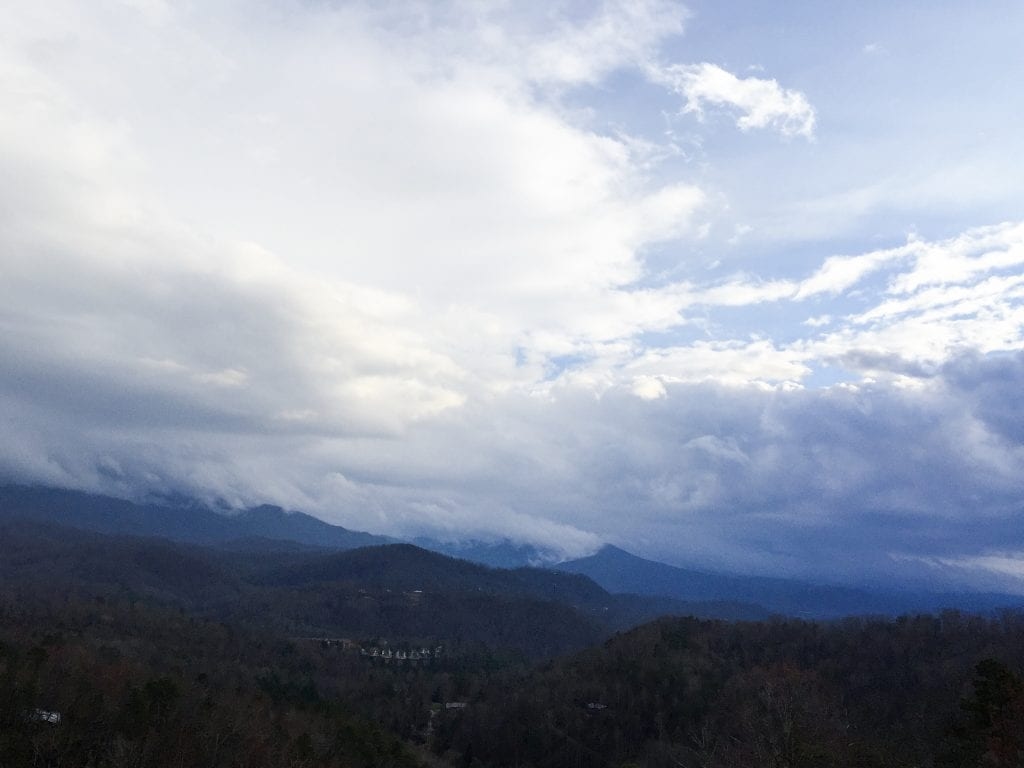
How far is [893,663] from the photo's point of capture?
146m

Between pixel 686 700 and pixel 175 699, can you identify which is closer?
pixel 175 699

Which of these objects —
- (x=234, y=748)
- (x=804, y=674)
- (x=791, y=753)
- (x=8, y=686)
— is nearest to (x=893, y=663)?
(x=804, y=674)

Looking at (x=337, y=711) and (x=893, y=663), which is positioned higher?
(x=893, y=663)

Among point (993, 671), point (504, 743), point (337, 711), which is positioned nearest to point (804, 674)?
point (504, 743)

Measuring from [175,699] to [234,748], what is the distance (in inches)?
422

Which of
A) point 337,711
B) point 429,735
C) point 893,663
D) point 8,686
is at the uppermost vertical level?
point 893,663

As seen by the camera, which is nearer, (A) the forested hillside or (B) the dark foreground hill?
(A) the forested hillside

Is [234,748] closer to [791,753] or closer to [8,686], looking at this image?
[8,686]

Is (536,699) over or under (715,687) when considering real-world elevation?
under

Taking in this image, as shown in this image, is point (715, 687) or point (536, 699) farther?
point (536, 699)

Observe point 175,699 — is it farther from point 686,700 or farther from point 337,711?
point 686,700

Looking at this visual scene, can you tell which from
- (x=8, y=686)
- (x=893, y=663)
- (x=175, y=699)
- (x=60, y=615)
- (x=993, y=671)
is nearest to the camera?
(x=993, y=671)

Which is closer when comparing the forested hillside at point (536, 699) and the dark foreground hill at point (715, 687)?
the forested hillside at point (536, 699)

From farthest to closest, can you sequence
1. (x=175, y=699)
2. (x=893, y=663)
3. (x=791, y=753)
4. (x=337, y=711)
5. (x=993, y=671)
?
(x=893, y=663) → (x=337, y=711) → (x=175, y=699) → (x=993, y=671) → (x=791, y=753)
